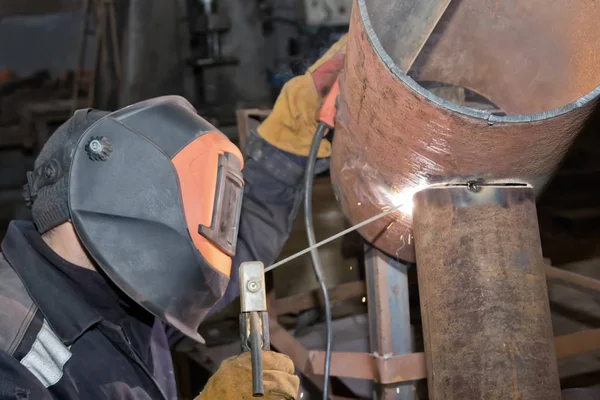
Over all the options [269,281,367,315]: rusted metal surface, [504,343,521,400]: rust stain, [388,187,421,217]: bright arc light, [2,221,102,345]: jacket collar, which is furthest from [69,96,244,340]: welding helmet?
[269,281,367,315]: rusted metal surface

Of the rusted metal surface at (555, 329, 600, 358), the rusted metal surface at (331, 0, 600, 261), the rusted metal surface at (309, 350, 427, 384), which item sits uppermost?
the rusted metal surface at (331, 0, 600, 261)

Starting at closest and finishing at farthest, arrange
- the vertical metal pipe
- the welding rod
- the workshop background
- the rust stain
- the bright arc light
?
the rust stain
the welding rod
the bright arc light
the vertical metal pipe
the workshop background

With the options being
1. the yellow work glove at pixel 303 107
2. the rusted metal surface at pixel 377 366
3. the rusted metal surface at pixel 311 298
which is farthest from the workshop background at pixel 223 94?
the yellow work glove at pixel 303 107

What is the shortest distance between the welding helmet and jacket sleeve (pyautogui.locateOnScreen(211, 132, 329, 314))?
0.35 m

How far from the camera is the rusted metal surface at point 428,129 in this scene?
114 centimetres

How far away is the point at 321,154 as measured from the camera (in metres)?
1.98

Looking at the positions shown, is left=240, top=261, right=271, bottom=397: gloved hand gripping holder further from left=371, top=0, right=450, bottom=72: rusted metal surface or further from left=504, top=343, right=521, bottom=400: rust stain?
Result: left=371, top=0, right=450, bottom=72: rusted metal surface

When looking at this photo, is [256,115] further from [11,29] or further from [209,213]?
[11,29]

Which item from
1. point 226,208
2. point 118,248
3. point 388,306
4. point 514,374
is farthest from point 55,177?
point 514,374

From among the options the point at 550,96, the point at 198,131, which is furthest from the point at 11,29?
the point at 550,96

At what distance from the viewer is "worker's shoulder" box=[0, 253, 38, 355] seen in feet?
4.99

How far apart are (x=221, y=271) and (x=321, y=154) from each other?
481 millimetres

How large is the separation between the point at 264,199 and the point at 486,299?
1098mm

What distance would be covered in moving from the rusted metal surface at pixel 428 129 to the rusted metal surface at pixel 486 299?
2.6 inches
